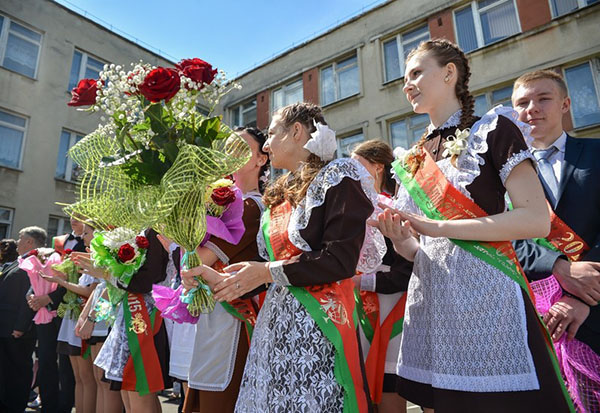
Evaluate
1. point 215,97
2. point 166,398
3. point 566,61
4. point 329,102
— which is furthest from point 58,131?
point 566,61

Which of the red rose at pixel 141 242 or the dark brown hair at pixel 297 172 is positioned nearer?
the dark brown hair at pixel 297 172

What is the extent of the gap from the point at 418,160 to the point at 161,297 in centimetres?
128

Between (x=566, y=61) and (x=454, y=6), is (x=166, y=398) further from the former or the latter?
(x=454, y=6)

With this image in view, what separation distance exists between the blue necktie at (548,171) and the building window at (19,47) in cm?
1506

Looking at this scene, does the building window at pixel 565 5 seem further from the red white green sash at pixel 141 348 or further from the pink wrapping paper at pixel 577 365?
the red white green sash at pixel 141 348

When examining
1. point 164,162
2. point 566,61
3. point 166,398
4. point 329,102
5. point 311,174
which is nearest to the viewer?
point 164,162

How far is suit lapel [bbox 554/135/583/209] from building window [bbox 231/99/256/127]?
50.3ft

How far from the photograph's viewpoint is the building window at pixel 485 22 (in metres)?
10.7

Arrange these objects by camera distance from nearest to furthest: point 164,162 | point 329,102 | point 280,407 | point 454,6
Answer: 1. point 280,407
2. point 164,162
3. point 454,6
4. point 329,102

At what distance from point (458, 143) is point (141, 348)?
245 centimetres

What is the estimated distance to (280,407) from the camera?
149 cm

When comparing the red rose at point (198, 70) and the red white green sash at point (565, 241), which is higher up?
the red rose at point (198, 70)

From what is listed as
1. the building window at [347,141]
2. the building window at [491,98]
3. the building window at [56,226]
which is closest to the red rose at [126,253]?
the building window at [491,98]

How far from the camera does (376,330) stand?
248 cm
